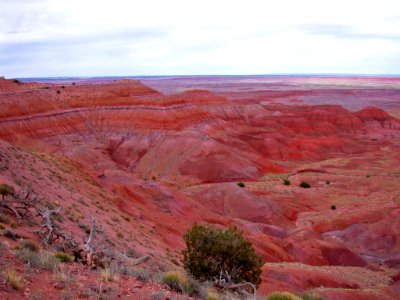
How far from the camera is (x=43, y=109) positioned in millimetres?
59906

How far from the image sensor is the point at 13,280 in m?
7.60

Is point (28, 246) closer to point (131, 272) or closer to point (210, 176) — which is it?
point (131, 272)

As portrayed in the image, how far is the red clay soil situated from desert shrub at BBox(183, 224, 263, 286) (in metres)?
1.56

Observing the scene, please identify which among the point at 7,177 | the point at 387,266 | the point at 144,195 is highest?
the point at 7,177

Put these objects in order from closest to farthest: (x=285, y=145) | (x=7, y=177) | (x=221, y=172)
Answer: (x=7, y=177)
(x=221, y=172)
(x=285, y=145)

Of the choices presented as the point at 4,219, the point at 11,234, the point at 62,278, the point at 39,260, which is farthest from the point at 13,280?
the point at 4,219

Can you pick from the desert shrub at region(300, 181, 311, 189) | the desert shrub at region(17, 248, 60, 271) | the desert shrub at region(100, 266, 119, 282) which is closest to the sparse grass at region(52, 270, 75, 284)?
the desert shrub at region(17, 248, 60, 271)

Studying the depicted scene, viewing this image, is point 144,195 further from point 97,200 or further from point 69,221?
point 69,221

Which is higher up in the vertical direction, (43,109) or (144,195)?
(43,109)

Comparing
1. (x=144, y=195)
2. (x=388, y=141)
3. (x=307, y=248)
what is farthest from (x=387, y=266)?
(x=388, y=141)

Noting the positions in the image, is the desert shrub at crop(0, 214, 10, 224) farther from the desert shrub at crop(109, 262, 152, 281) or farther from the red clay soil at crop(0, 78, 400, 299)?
the desert shrub at crop(109, 262, 152, 281)

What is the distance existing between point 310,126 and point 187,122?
33486 millimetres

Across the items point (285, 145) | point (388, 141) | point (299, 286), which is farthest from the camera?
point (388, 141)

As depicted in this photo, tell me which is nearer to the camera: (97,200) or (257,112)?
(97,200)
